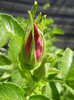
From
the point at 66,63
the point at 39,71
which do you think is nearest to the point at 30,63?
the point at 39,71

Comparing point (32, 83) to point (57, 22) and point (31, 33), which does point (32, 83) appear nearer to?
point (31, 33)

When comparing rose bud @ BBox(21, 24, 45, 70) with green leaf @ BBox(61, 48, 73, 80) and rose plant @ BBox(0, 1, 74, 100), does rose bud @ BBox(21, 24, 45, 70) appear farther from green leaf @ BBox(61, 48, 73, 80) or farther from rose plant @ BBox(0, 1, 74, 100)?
green leaf @ BBox(61, 48, 73, 80)

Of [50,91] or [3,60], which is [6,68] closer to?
[3,60]

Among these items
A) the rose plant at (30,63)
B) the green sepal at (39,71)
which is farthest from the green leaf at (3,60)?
the green sepal at (39,71)

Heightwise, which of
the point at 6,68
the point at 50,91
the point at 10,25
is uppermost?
the point at 10,25

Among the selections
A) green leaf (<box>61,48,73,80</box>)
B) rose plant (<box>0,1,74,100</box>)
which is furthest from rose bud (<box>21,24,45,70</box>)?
green leaf (<box>61,48,73,80</box>)

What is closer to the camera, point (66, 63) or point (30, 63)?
point (30, 63)

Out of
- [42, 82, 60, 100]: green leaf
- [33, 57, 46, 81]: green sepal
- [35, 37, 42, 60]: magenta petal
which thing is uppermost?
[35, 37, 42, 60]: magenta petal

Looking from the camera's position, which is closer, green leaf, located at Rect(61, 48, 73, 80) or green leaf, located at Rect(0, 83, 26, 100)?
green leaf, located at Rect(0, 83, 26, 100)

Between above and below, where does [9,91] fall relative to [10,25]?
below
